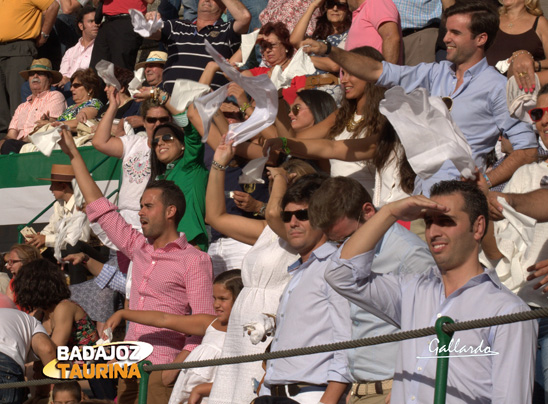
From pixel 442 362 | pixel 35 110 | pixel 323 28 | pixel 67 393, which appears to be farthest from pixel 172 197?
pixel 35 110

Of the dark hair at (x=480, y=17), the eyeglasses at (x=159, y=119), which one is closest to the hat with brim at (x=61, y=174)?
the eyeglasses at (x=159, y=119)

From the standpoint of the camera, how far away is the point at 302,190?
4516mm

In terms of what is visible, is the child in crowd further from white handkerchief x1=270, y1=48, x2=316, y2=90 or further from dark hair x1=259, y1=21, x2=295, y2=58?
dark hair x1=259, y1=21, x2=295, y2=58

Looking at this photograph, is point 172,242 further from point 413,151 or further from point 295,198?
point 413,151

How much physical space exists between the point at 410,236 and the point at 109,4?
307 inches

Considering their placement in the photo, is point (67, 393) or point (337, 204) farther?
point (67, 393)

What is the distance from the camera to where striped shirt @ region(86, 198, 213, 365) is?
17.9ft

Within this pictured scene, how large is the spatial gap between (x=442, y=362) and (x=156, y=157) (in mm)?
4084

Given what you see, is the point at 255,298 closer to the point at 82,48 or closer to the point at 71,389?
the point at 71,389

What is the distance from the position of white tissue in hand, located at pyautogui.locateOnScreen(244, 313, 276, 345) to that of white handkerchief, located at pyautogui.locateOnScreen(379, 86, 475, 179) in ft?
3.46

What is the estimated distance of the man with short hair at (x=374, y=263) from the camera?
12.3 ft

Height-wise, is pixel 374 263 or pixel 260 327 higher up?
pixel 374 263

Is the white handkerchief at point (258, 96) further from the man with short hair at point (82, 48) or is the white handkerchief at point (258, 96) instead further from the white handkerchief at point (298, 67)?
the man with short hair at point (82, 48)

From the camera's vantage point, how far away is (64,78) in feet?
37.4
